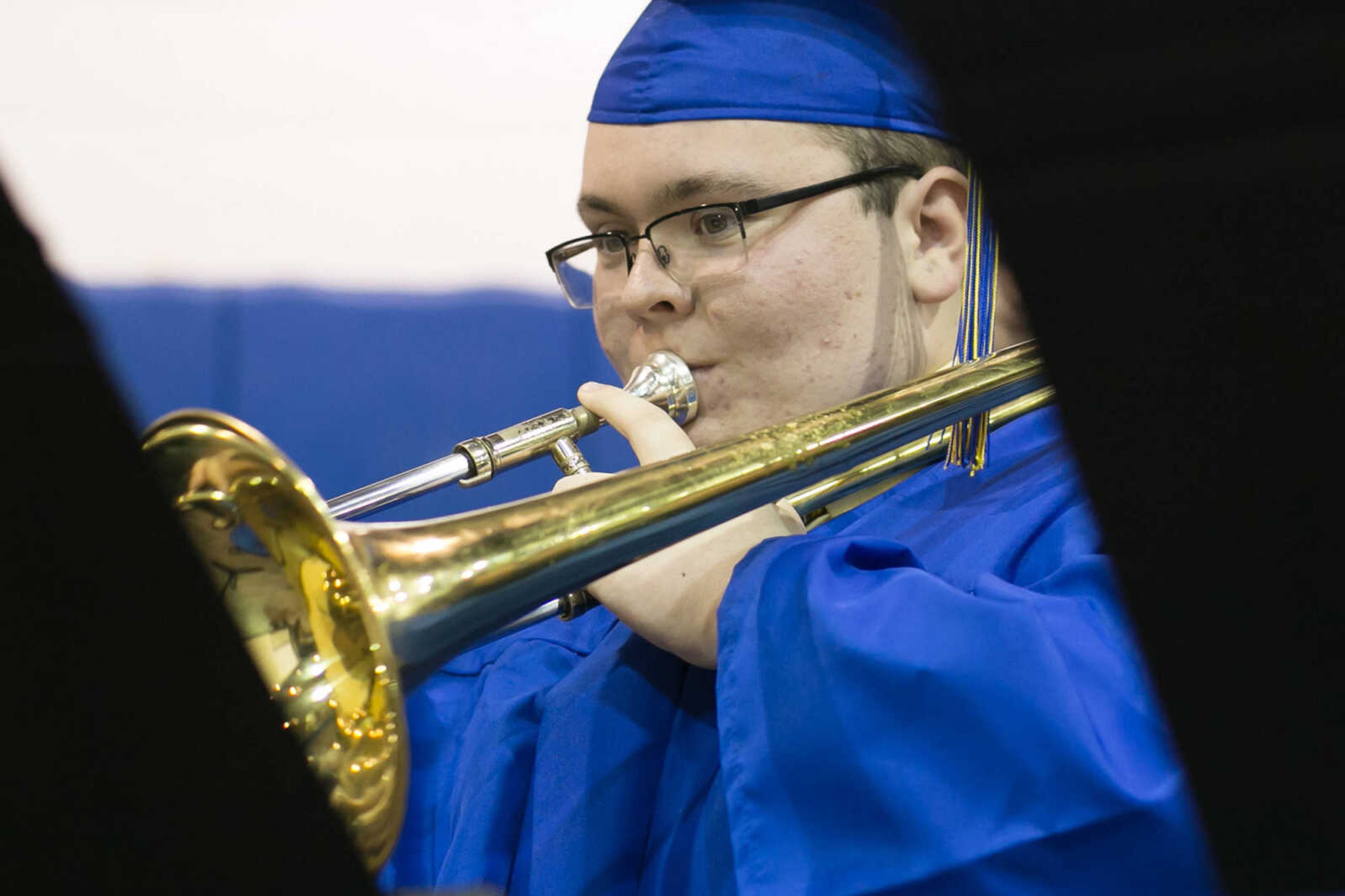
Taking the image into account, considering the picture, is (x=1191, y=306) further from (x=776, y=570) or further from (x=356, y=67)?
(x=356, y=67)

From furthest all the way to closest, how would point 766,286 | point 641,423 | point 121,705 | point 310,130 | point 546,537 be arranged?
point 310,130, point 766,286, point 641,423, point 546,537, point 121,705

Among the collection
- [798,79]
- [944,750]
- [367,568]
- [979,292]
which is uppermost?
[798,79]

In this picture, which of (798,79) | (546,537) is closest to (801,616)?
(546,537)

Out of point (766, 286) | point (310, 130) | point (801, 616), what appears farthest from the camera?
point (310, 130)

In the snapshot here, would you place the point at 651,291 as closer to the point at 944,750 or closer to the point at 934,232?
the point at 934,232

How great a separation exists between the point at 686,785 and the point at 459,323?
103 cm

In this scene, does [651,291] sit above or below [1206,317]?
above

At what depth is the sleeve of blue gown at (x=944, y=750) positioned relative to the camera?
2.06ft

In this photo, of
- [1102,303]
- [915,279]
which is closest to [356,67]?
[915,279]

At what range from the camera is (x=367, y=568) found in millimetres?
522

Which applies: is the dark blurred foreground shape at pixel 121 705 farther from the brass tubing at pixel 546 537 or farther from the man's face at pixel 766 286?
the man's face at pixel 766 286

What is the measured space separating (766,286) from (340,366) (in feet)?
2.71

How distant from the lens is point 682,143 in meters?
1.09

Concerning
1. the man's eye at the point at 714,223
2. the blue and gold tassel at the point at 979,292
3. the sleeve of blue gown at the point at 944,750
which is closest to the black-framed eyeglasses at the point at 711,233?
the man's eye at the point at 714,223
